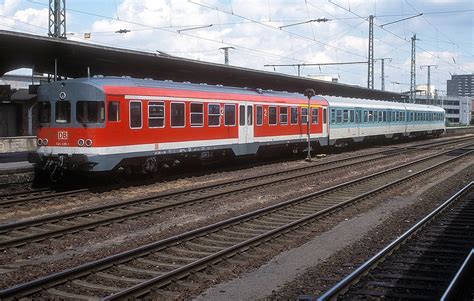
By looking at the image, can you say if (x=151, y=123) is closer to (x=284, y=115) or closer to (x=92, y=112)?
(x=92, y=112)

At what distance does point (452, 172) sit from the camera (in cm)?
1992

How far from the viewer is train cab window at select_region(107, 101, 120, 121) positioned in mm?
14002

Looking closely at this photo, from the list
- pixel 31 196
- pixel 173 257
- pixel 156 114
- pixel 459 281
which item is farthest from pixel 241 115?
pixel 459 281

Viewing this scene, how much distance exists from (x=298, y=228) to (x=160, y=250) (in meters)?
3.00

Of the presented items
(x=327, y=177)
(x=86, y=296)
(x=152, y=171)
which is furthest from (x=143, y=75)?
(x=86, y=296)

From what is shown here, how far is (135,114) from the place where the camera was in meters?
14.8

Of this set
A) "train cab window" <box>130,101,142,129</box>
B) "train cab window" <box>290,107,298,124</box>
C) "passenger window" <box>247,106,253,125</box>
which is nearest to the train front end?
"train cab window" <box>130,101,142,129</box>

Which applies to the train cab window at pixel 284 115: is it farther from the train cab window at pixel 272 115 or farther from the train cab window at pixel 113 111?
the train cab window at pixel 113 111

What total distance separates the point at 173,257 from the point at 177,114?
901 cm

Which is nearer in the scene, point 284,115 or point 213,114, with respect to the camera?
point 213,114

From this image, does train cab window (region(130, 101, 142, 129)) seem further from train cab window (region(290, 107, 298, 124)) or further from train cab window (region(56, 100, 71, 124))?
train cab window (region(290, 107, 298, 124))

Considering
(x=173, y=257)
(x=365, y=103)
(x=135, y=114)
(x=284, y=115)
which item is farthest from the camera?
(x=365, y=103)

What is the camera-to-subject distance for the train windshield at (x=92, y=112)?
13859mm

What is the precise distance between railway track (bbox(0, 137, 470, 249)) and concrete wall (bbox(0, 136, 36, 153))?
10140mm
